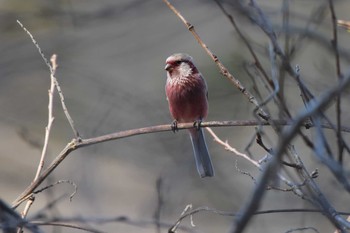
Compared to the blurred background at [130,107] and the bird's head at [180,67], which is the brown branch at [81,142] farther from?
the bird's head at [180,67]

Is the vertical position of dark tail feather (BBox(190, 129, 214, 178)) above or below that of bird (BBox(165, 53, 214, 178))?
below

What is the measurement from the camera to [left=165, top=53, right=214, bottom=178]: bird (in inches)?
209

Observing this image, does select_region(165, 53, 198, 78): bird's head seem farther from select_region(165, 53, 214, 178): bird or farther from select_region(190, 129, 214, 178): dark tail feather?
select_region(190, 129, 214, 178): dark tail feather

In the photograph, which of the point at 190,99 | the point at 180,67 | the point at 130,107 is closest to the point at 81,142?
the point at 190,99

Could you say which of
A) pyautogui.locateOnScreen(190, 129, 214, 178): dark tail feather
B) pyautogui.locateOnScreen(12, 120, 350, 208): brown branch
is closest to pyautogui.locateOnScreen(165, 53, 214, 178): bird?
pyautogui.locateOnScreen(190, 129, 214, 178): dark tail feather

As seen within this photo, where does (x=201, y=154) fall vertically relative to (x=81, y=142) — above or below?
above

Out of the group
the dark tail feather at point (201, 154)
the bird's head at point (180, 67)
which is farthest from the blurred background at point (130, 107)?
the bird's head at point (180, 67)

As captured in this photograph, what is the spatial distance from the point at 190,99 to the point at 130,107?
1504mm

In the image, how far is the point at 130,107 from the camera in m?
6.72

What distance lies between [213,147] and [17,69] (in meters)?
3.67

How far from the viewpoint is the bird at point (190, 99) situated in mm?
5305

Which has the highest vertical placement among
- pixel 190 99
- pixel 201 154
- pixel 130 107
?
pixel 130 107

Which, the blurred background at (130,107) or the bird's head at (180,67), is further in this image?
the bird's head at (180,67)

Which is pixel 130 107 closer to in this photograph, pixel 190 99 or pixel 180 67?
pixel 180 67
